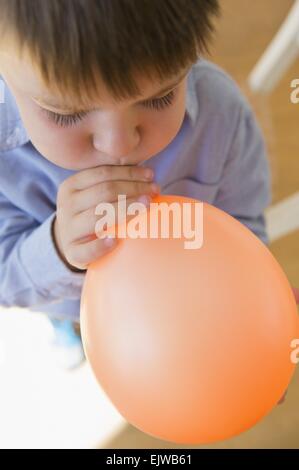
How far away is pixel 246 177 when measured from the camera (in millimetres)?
776

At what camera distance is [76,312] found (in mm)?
862

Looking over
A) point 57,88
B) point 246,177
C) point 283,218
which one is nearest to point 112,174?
point 57,88

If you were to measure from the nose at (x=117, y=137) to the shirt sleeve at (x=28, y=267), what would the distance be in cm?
19

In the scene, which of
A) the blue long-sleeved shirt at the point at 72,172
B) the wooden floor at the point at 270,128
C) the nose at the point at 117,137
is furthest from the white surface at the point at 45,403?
the nose at the point at 117,137

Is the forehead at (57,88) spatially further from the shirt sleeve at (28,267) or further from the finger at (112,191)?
the shirt sleeve at (28,267)

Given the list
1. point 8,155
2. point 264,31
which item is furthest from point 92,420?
point 264,31

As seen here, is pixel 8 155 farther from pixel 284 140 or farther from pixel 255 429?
pixel 284 140

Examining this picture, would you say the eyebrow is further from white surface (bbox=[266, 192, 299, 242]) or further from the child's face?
white surface (bbox=[266, 192, 299, 242])

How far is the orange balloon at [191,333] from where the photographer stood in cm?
47

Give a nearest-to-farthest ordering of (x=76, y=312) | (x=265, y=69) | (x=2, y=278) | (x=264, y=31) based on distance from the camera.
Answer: (x=2, y=278), (x=76, y=312), (x=265, y=69), (x=264, y=31)

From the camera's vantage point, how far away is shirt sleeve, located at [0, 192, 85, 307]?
2.12ft
